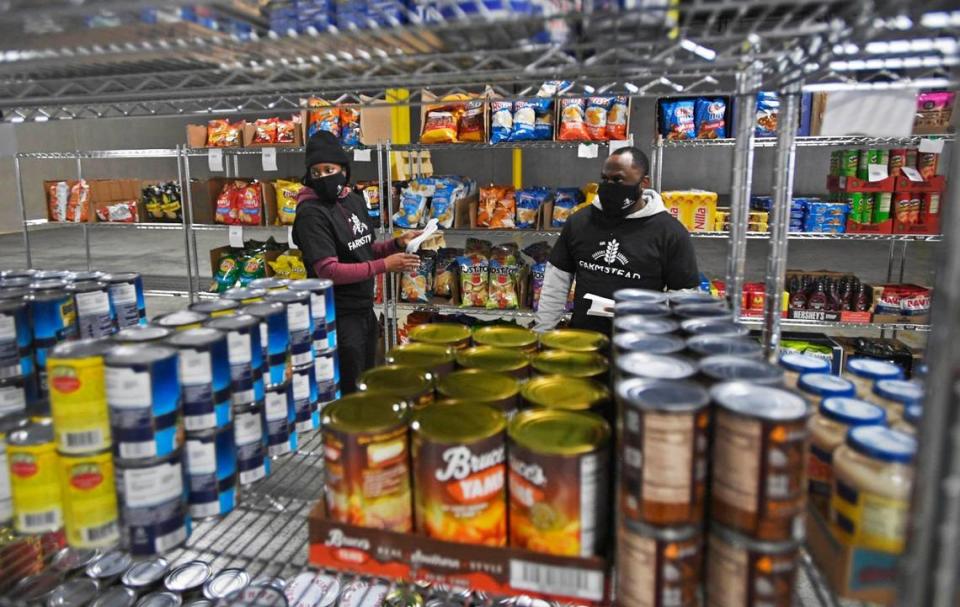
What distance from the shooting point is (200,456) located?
1.15 m

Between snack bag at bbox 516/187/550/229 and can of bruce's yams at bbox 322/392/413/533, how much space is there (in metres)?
3.32

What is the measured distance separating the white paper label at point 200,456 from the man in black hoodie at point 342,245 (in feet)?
5.23

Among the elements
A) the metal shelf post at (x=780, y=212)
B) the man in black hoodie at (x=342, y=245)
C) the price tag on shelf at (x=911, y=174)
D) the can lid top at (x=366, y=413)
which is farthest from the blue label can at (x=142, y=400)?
the price tag on shelf at (x=911, y=174)

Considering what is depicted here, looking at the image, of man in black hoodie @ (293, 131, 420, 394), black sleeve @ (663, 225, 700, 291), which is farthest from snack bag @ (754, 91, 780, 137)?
man in black hoodie @ (293, 131, 420, 394)

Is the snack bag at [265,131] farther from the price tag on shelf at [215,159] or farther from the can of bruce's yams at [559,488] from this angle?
the can of bruce's yams at [559,488]

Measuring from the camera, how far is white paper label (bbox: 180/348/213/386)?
3.64 ft

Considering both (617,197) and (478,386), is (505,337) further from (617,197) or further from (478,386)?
(617,197)

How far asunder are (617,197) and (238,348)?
181 centimetres

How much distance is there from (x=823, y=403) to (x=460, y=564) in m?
0.63

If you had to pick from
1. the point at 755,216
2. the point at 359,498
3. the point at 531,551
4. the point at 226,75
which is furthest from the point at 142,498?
the point at 755,216

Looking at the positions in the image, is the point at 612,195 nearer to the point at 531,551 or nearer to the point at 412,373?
the point at 412,373

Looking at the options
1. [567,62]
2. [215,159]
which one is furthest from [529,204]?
[567,62]

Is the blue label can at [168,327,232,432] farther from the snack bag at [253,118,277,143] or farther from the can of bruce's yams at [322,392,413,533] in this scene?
the snack bag at [253,118,277,143]

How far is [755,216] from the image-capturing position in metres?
4.04
